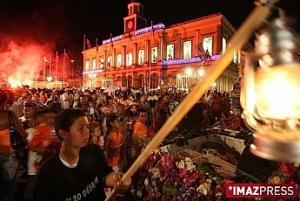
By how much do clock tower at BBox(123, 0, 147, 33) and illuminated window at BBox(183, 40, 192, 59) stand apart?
2294 centimetres

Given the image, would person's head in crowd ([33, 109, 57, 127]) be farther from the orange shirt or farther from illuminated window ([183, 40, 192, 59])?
illuminated window ([183, 40, 192, 59])

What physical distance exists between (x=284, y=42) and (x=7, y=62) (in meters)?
57.1

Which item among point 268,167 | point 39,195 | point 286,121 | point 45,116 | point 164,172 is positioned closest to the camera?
point 286,121

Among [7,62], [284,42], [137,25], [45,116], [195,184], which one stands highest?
[137,25]

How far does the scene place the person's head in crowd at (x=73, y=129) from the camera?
3.26m

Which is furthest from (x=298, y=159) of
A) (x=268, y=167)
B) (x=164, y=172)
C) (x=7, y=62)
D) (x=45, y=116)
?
(x=7, y=62)

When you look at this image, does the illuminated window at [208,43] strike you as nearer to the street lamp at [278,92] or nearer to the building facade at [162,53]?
the building facade at [162,53]

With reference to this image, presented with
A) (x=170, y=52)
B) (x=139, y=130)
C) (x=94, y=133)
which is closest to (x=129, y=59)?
(x=170, y=52)

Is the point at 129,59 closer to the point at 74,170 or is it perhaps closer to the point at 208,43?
the point at 208,43

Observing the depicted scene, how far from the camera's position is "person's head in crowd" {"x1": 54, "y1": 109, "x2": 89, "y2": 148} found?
3258 mm

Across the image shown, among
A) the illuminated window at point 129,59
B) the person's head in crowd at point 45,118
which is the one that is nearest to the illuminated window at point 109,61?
the illuminated window at point 129,59

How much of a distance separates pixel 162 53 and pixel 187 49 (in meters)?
5.16

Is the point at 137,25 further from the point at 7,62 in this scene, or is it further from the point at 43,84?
the point at 7,62

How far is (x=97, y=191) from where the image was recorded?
10.6 feet
